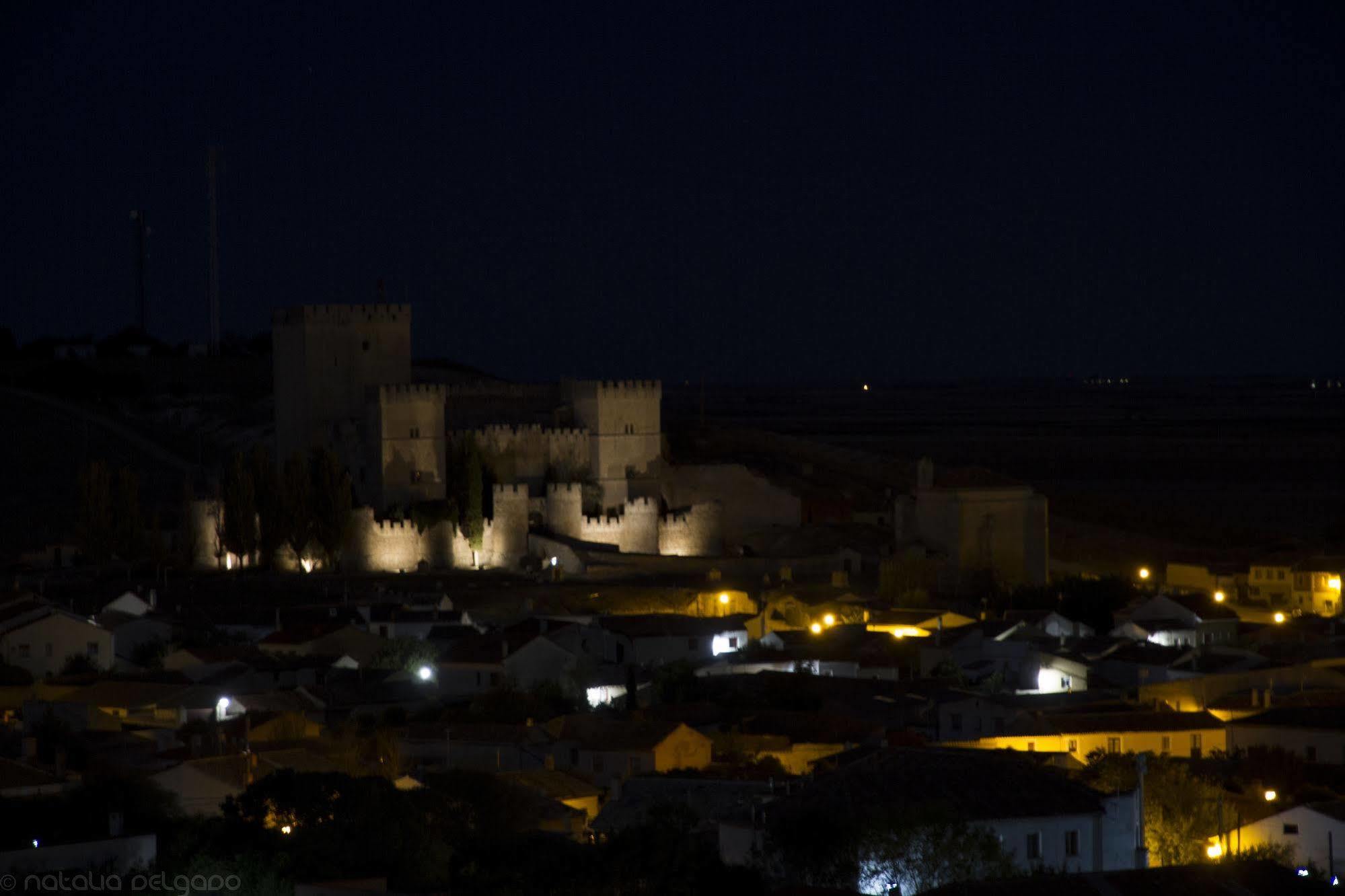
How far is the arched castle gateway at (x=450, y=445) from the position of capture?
1547 inches

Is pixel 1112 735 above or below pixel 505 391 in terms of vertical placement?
below

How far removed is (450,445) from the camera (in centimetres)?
4106

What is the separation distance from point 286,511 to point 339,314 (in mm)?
6443

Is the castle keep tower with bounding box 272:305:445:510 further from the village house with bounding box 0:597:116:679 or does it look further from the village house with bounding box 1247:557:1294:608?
the village house with bounding box 1247:557:1294:608

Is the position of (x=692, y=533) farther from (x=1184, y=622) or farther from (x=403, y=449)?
(x=1184, y=622)

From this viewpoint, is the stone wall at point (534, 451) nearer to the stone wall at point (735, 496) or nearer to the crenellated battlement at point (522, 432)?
the crenellated battlement at point (522, 432)

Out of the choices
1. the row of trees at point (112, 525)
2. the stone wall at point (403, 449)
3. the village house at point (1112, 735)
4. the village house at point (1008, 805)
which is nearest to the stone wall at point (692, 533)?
the stone wall at point (403, 449)

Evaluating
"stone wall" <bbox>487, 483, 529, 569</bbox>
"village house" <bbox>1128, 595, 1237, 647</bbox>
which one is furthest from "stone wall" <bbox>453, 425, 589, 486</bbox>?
"village house" <bbox>1128, 595, 1237, 647</bbox>

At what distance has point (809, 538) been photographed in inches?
1644

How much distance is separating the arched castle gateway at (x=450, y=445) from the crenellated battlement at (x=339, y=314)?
0.02m

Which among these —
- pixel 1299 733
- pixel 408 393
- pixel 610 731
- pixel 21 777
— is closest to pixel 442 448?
pixel 408 393

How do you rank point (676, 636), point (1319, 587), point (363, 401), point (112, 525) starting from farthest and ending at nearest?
point (363, 401)
point (112, 525)
point (1319, 587)
point (676, 636)

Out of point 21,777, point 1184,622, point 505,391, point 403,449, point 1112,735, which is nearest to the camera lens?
Answer: point 21,777

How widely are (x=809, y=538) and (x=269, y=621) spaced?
1134cm
